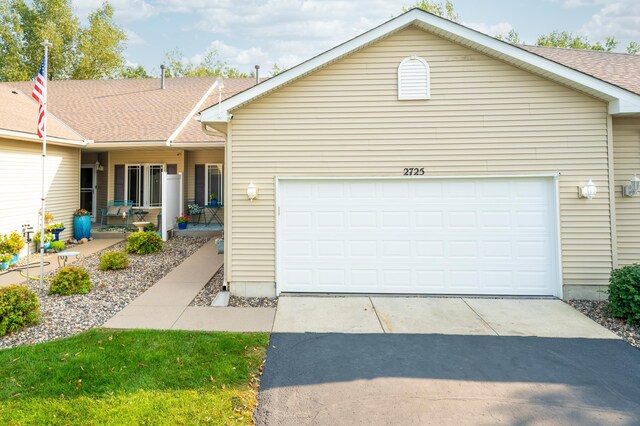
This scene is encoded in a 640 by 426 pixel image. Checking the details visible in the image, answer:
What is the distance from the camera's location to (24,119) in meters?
9.91

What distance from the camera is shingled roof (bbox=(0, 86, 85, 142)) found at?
29.6 ft

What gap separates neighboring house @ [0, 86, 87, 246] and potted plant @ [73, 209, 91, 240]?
17 cm

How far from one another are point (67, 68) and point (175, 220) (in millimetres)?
22215

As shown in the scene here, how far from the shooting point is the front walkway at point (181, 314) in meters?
5.11

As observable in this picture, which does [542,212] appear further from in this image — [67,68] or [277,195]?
[67,68]

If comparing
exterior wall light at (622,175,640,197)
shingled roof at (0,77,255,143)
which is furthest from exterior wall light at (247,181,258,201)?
exterior wall light at (622,175,640,197)

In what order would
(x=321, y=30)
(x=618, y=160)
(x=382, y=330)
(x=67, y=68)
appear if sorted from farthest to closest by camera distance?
(x=67, y=68)
(x=321, y=30)
(x=618, y=160)
(x=382, y=330)

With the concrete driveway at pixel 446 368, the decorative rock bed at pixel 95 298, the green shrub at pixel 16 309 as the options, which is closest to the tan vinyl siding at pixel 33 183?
the decorative rock bed at pixel 95 298

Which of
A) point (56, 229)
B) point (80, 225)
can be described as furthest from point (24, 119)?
point (80, 225)

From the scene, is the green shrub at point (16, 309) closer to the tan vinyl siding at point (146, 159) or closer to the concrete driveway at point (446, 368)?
the concrete driveway at point (446, 368)

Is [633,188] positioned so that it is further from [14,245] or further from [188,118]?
[14,245]

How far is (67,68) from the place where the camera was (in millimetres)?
26297

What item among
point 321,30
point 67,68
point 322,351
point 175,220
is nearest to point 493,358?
point 322,351

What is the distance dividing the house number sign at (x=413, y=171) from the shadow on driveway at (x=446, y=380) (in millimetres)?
2917
